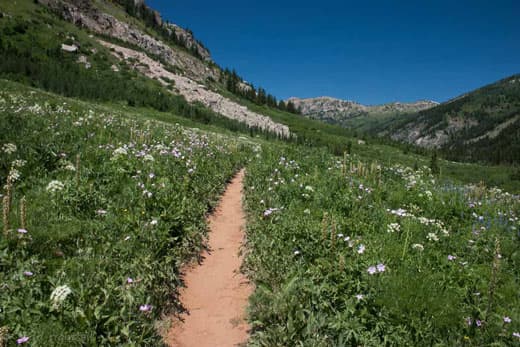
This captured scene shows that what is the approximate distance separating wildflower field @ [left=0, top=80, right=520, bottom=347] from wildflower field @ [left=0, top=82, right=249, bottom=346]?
0.03 m

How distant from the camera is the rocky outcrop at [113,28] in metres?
95.7

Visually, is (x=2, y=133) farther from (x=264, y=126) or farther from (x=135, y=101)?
(x=264, y=126)

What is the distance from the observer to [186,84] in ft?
299

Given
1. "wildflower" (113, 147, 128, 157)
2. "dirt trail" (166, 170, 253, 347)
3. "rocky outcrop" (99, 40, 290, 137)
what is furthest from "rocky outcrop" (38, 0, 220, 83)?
"dirt trail" (166, 170, 253, 347)

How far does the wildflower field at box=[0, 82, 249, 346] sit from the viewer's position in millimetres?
3691

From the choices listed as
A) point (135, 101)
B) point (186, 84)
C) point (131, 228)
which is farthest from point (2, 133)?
point (186, 84)

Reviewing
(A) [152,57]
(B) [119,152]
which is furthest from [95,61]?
(B) [119,152]

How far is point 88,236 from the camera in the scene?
5.48 meters

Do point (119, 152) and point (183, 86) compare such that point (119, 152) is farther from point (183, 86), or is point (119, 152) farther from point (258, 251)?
point (183, 86)

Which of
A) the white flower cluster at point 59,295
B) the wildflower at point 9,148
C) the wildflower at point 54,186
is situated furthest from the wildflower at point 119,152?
the white flower cluster at point 59,295

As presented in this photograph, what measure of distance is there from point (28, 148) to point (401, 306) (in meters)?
9.65

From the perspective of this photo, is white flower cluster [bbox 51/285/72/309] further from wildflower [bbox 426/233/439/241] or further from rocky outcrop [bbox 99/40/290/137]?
rocky outcrop [bbox 99/40/290/137]

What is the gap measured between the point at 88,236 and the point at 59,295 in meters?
1.97

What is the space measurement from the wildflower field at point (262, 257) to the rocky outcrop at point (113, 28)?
107884mm
